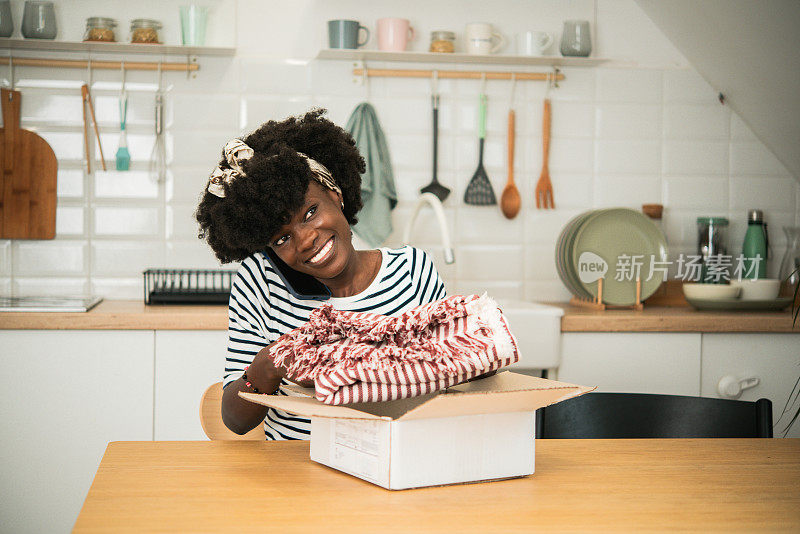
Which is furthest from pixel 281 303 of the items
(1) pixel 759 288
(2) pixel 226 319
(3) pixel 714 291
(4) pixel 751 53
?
(4) pixel 751 53

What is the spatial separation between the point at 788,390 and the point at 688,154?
884mm

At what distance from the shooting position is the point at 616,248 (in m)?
2.58

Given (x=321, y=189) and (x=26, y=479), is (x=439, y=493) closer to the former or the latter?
(x=321, y=189)

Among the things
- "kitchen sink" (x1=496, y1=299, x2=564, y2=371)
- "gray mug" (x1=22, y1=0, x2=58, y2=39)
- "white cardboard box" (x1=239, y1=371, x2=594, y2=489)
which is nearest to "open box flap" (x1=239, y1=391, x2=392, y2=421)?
"white cardboard box" (x1=239, y1=371, x2=594, y2=489)

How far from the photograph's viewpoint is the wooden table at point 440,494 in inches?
30.7

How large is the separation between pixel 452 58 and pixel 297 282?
1.45 metres

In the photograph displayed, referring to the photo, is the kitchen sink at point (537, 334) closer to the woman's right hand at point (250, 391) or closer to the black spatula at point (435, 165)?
the black spatula at point (435, 165)

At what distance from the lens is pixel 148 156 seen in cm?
265

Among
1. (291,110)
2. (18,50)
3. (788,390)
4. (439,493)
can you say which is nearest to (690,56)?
(788,390)

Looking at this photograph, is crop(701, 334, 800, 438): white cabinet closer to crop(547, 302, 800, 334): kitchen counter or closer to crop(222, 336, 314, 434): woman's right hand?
crop(547, 302, 800, 334): kitchen counter

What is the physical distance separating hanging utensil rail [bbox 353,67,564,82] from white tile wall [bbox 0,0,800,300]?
0.09ft

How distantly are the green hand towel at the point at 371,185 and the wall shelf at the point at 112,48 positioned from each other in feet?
1.49

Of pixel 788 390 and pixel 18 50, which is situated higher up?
pixel 18 50

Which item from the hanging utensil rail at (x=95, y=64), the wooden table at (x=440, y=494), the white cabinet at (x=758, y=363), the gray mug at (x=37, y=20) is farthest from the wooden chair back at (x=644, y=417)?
the gray mug at (x=37, y=20)
